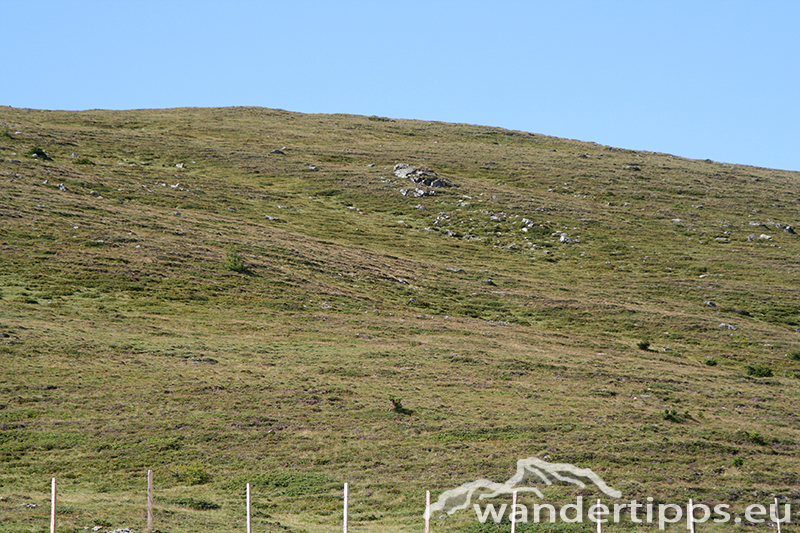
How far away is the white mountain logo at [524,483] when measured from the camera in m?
27.5

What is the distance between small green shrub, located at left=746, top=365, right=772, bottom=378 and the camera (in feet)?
161

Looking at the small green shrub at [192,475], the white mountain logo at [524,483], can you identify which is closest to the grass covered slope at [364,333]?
the small green shrub at [192,475]

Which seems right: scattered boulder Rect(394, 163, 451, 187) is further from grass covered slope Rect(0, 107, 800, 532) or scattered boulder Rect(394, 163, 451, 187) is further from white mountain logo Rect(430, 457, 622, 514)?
white mountain logo Rect(430, 457, 622, 514)

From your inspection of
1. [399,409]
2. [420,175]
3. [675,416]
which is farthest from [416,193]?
[675,416]

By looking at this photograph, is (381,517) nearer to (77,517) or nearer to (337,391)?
(77,517)

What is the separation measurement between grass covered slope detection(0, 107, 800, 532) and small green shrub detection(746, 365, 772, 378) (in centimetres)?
156

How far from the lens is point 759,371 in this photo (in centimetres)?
4922

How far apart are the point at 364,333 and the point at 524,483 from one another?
905 inches

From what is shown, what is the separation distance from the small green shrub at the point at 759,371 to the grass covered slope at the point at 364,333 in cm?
156

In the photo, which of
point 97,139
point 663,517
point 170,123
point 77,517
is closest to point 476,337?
point 663,517

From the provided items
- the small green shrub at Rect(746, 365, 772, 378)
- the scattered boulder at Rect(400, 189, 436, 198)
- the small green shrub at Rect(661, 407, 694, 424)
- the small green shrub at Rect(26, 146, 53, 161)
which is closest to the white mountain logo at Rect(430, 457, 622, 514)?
the small green shrub at Rect(661, 407, 694, 424)

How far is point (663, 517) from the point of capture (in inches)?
1033

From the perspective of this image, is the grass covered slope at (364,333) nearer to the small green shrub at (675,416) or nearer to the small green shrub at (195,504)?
the small green shrub at (195,504)

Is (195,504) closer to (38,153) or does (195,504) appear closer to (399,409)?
(399,409)
